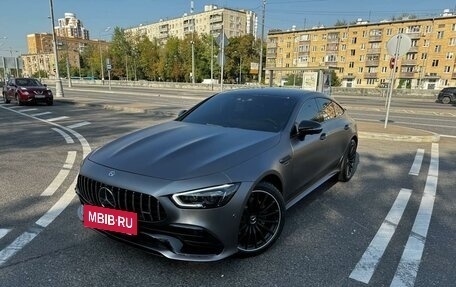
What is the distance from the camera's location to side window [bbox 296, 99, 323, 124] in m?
3.81

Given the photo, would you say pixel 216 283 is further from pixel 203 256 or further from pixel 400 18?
pixel 400 18

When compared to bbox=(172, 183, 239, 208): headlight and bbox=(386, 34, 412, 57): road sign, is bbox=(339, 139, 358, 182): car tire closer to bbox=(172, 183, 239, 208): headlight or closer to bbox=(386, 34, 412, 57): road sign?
bbox=(172, 183, 239, 208): headlight

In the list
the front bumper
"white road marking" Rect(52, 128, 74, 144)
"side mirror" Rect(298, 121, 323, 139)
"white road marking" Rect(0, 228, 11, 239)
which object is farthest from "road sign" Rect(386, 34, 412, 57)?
"white road marking" Rect(0, 228, 11, 239)

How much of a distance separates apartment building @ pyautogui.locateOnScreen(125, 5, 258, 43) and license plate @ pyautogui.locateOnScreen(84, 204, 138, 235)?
10424 cm

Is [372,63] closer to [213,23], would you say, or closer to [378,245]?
[213,23]

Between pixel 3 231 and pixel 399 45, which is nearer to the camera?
pixel 3 231

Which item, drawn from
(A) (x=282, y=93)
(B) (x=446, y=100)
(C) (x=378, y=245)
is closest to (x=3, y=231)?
(A) (x=282, y=93)

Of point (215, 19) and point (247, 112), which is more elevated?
point (215, 19)

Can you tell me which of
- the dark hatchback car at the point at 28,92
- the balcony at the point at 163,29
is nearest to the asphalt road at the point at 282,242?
the dark hatchback car at the point at 28,92

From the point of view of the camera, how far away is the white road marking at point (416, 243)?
273cm

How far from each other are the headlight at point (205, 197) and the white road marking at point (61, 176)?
2942 millimetres

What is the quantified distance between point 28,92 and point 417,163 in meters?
17.6

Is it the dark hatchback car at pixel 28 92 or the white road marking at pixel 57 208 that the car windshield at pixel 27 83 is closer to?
the dark hatchback car at pixel 28 92

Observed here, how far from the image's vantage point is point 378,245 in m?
3.27
